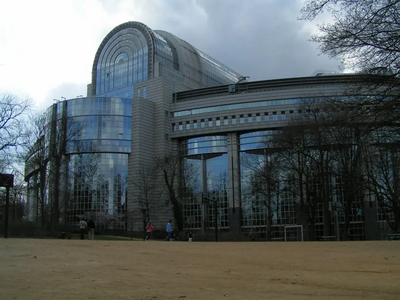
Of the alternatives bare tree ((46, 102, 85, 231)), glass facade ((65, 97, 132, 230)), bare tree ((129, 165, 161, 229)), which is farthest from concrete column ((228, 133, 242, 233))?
bare tree ((46, 102, 85, 231))

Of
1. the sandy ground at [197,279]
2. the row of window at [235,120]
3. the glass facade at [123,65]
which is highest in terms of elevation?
the glass facade at [123,65]

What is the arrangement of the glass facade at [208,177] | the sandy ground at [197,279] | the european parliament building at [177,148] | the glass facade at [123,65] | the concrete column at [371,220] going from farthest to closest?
the glass facade at [123,65]
the glass facade at [208,177]
the european parliament building at [177,148]
the concrete column at [371,220]
the sandy ground at [197,279]

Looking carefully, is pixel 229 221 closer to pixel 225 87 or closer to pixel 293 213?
pixel 293 213

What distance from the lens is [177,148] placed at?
284ft

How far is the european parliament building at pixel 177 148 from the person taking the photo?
74688 millimetres

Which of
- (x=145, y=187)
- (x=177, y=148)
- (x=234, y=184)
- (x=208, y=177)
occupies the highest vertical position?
(x=177, y=148)

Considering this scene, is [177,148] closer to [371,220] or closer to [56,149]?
[56,149]

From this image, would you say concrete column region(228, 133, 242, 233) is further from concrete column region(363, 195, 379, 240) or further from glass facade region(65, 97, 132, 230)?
concrete column region(363, 195, 379, 240)

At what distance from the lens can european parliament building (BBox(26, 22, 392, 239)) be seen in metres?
74.7

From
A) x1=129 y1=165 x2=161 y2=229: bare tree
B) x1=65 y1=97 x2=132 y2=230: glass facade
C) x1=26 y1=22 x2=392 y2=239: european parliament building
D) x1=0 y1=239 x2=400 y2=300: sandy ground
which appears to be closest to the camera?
x1=0 y1=239 x2=400 y2=300: sandy ground

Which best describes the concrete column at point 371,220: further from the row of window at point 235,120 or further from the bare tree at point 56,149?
the bare tree at point 56,149

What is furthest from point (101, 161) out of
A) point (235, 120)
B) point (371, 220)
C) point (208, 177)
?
point (371, 220)

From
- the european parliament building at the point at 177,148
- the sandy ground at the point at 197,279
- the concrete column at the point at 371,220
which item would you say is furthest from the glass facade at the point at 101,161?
the sandy ground at the point at 197,279

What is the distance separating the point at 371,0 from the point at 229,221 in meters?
65.4
